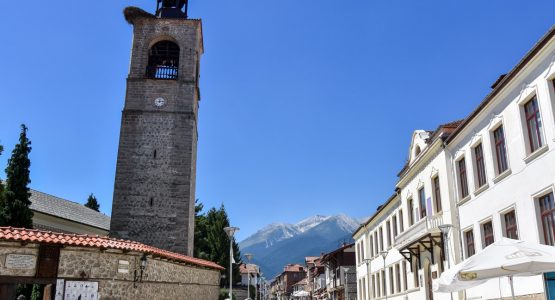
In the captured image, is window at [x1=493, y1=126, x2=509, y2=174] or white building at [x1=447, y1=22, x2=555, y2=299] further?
window at [x1=493, y1=126, x2=509, y2=174]

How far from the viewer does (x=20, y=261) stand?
13945 mm

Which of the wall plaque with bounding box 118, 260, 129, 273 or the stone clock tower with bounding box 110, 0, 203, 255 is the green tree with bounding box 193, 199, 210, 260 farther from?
the wall plaque with bounding box 118, 260, 129, 273

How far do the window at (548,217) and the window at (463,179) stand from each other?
5.20 m

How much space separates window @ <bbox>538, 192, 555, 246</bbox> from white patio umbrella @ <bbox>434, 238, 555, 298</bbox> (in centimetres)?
342

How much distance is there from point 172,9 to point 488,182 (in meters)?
29.7

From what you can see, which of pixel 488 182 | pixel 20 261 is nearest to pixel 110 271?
pixel 20 261

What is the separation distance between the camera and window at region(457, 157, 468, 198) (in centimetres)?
1814

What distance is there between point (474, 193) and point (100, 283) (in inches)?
500

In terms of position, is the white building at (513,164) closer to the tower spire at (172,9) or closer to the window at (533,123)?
the window at (533,123)

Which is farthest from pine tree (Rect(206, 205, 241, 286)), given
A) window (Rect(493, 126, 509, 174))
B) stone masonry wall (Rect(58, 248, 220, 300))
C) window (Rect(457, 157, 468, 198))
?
window (Rect(493, 126, 509, 174))

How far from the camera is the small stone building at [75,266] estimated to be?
13.9 m

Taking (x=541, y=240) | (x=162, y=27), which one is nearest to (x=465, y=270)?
(x=541, y=240)

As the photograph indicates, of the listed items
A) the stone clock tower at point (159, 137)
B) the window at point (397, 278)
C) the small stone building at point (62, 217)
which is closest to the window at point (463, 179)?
the window at point (397, 278)

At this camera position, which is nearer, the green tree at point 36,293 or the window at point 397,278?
the green tree at point 36,293
